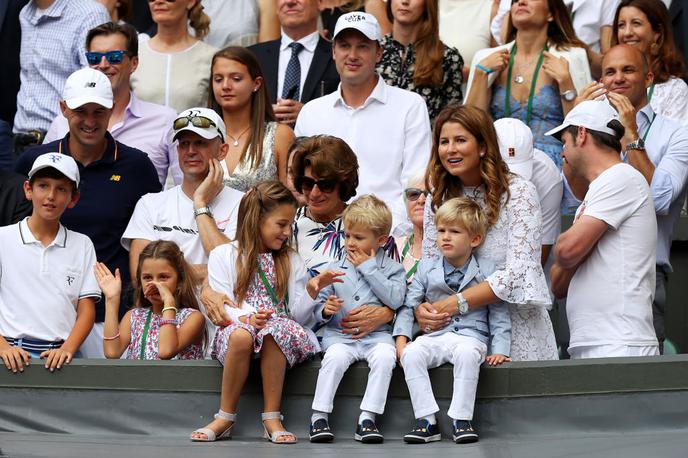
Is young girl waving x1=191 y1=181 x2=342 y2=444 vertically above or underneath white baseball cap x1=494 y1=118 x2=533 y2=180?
underneath

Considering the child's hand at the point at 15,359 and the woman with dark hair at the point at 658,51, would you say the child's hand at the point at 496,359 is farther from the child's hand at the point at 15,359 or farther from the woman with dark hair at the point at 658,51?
the woman with dark hair at the point at 658,51

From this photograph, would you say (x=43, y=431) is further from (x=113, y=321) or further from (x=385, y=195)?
(x=385, y=195)

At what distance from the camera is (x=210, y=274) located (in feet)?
24.0

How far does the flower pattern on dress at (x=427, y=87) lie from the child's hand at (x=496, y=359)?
10.6 ft

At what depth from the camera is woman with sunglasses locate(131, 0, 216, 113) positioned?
33.6 feet

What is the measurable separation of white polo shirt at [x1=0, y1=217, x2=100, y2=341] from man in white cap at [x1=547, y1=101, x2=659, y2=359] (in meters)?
2.70

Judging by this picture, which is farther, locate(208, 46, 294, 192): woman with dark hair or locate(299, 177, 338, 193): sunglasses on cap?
locate(208, 46, 294, 192): woman with dark hair

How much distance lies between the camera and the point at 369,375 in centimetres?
697

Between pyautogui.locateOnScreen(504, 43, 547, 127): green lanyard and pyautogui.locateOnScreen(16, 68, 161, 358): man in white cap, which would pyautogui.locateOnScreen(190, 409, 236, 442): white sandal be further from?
pyautogui.locateOnScreen(504, 43, 547, 127): green lanyard

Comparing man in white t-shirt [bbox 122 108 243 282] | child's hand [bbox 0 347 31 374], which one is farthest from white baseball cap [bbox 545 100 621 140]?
child's hand [bbox 0 347 31 374]

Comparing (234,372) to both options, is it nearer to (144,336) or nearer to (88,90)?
(144,336)

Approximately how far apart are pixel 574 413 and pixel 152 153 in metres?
3.69

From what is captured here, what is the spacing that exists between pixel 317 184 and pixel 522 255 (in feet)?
4.09

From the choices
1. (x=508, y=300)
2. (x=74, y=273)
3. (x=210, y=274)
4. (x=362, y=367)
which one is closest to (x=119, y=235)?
(x=74, y=273)
